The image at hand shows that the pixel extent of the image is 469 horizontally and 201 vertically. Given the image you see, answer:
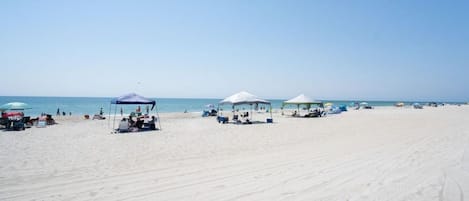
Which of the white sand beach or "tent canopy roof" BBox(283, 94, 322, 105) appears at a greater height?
"tent canopy roof" BBox(283, 94, 322, 105)

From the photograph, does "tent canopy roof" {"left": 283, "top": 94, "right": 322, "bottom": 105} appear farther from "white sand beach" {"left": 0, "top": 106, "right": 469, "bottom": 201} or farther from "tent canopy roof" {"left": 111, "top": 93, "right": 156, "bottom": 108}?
"white sand beach" {"left": 0, "top": 106, "right": 469, "bottom": 201}

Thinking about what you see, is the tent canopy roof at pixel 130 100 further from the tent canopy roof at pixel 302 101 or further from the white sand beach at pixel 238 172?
the tent canopy roof at pixel 302 101

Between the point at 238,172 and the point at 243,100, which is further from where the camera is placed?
the point at 243,100

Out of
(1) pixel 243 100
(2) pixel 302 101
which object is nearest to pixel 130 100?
(1) pixel 243 100

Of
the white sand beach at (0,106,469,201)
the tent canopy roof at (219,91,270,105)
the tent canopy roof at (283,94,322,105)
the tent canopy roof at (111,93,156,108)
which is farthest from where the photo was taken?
the tent canopy roof at (283,94,322,105)

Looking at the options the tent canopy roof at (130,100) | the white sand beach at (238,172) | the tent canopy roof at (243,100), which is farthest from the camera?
the tent canopy roof at (243,100)

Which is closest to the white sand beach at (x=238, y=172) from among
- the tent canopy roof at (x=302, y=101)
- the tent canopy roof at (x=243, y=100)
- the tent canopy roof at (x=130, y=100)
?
the tent canopy roof at (x=130, y=100)

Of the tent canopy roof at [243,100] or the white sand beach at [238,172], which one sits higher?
the tent canopy roof at [243,100]

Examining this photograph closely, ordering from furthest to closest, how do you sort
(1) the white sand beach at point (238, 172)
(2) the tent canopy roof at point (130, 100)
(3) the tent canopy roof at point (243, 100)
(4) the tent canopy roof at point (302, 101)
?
(4) the tent canopy roof at point (302, 101)
(3) the tent canopy roof at point (243, 100)
(2) the tent canopy roof at point (130, 100)
(1) the white sand beach at point (238, 172)

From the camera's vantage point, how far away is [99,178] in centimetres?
468

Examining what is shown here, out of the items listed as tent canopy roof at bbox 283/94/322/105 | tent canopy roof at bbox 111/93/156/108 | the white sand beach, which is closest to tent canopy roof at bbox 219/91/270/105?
tent canopy roof at bbox 111/93/156/108

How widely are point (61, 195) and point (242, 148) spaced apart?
474 cm

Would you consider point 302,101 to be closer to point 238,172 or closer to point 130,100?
point 130,100

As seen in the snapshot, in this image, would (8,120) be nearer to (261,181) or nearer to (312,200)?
(261,181)
